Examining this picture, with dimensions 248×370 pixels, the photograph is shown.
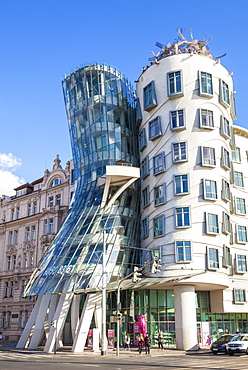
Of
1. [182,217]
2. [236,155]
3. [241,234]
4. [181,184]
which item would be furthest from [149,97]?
[241,234]

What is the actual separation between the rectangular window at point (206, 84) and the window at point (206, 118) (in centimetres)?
183

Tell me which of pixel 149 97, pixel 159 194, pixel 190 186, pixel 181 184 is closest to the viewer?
pixel 190 186

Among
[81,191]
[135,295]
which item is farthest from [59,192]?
[135,295]

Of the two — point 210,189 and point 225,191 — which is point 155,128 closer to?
point 210,189

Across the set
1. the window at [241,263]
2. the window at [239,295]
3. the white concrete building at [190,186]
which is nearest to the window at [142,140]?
the white concrete building at [190,186]

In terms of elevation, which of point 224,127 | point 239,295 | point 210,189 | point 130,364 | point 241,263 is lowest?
point 130,364

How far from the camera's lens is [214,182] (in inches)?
1687

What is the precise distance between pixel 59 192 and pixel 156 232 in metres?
23.2

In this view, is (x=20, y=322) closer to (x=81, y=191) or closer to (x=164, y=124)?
(x=81, y=191)

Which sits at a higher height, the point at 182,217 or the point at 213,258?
the point at 182,217

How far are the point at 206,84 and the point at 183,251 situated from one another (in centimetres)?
1818

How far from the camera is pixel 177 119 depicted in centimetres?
4478

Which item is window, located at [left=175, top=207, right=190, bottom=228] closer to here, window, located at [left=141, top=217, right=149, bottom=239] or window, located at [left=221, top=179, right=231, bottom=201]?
window, located at [left=221, top=179, right=231, bottom=201]

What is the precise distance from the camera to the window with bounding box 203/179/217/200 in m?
42.0
